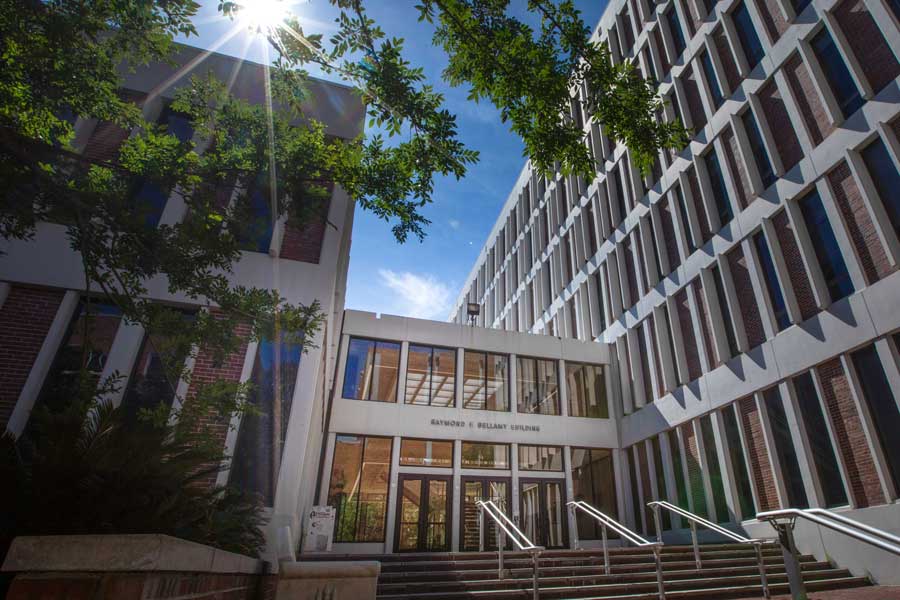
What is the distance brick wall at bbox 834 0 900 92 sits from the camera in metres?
10.7

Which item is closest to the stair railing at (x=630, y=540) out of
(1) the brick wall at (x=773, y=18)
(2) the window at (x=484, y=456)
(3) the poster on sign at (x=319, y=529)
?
(2) the window at (x=484, y=456)

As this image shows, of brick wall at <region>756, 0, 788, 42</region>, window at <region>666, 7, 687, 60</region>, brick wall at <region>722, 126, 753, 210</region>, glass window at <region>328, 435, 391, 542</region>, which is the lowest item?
glass window at <region>328, 435, 391, 542</region>

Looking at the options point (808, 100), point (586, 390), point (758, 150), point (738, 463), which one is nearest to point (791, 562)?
point (738, 463)

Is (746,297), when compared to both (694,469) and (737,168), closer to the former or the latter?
(737,168)

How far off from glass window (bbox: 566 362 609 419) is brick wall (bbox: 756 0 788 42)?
1222 cm

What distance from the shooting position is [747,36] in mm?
14688

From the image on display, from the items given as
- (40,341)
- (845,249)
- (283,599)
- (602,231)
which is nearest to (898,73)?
(845,249)

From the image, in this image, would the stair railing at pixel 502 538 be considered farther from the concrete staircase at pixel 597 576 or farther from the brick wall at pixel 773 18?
the brick wall at pixel 773 18

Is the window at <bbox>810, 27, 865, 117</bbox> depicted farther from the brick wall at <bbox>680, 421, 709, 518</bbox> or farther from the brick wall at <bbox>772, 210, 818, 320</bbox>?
the brick wall at <bbox>680, 421, 709, 518</bbox>

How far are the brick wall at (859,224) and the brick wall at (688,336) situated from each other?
→ 195 inches

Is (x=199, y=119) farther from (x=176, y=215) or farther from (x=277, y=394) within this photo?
(x=277, y=394)

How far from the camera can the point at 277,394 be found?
305 inches

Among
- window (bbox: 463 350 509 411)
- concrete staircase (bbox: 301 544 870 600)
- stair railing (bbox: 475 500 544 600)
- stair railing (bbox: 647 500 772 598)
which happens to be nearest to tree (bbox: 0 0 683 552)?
stair railing (bbox: 475 500 544 600)

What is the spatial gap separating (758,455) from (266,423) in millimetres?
12280
